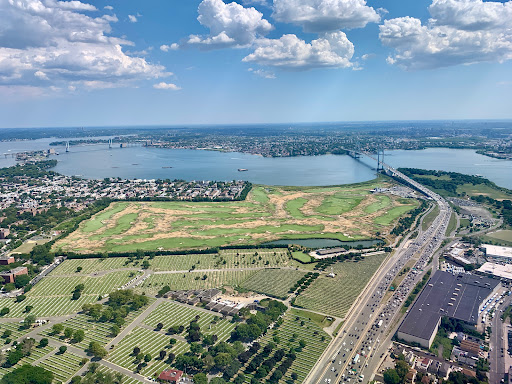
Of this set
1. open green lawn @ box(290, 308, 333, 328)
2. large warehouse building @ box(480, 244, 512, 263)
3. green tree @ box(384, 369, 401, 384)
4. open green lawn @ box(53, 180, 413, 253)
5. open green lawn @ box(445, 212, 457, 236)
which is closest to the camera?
green tree @ box(384, 369, 401, 384)

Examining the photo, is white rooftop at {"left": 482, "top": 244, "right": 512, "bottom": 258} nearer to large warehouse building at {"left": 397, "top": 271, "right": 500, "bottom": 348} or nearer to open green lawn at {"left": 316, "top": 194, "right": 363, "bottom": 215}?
large warehouse building at {"left": 397, "top": 271, "right": 500, "bottom": 348}

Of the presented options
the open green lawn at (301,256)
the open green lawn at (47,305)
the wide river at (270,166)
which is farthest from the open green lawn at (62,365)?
the wide river at (270,166)

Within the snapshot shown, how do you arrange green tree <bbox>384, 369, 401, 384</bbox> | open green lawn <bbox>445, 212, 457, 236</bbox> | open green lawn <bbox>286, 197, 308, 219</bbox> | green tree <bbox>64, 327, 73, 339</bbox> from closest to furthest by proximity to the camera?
green tree <bbox>384, 369, 401, 384</bbox>, green tree <bbox>64, 327, 73, 339</bbox>, open green lawn <bbox>445, 212, 457, 236</bbox>, open green lawn <bbox>286, 197, 308, 219</bbox>

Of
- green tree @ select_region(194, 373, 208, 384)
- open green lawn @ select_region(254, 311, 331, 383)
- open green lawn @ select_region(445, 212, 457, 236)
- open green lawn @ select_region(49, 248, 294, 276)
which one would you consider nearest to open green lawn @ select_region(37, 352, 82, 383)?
green tree @ select_region(194, 373, 208, 384)

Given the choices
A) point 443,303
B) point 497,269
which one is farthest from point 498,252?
point 443,303

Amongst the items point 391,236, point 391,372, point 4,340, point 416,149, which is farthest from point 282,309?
point 416,149

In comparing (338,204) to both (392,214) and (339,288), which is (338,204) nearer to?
(392,214)
